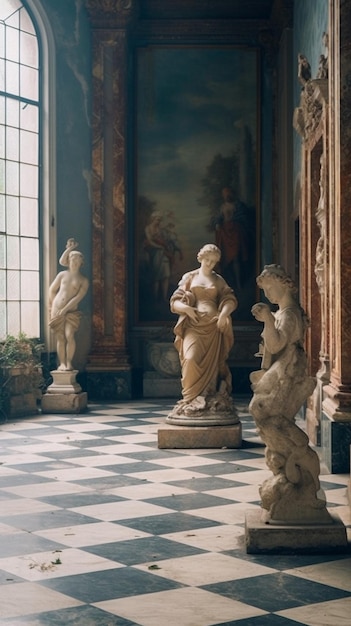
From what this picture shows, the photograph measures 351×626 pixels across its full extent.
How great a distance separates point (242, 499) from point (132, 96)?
10.3 meters

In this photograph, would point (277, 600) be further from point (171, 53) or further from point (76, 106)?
point (171, 53)

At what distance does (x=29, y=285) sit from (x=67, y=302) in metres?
1.43

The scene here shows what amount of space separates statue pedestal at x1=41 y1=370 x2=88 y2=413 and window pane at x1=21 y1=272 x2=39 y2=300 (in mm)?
1627

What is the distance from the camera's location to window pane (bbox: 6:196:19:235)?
15.1 m

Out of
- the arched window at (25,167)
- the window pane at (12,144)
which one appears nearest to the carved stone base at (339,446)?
the arched window at (25,167)

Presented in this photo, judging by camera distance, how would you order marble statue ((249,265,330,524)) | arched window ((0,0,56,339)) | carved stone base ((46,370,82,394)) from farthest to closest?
1. arched window ((0,0,56,339))
2. carved stone base ((46,370,82,394))
3. marble statue ((249,265,330,524))

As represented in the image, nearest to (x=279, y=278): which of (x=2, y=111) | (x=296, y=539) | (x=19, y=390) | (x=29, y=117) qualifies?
(x=296, y=539)

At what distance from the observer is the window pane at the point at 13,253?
589 inches

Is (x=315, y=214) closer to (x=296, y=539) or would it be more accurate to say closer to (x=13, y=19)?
(x=13, y=19)

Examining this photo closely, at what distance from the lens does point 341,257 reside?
361 inches

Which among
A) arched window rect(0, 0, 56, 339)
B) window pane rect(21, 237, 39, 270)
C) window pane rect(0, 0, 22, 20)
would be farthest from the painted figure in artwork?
window pane rect(0, 0, 22, 20)

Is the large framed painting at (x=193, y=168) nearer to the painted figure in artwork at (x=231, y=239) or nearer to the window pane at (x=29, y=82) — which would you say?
the painted figure in artwork at (x=231, y=239)

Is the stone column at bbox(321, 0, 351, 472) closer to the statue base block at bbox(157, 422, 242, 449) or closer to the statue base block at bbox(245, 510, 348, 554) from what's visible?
the statue base block at bbox(157, 422, 242, 449)

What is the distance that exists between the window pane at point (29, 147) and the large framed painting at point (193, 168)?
189 centimetres
